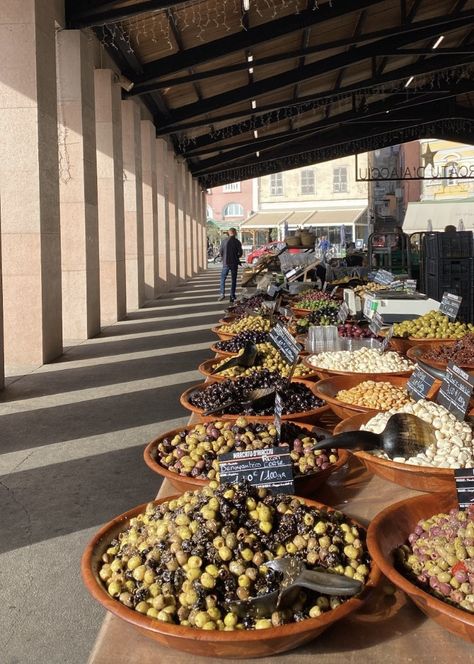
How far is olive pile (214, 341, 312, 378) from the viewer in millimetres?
3411

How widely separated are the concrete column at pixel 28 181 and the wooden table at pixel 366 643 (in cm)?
610

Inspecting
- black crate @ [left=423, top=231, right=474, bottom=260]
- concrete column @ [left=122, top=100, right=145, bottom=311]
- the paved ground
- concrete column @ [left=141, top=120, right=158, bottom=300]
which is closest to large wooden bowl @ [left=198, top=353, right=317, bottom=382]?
the paved ground

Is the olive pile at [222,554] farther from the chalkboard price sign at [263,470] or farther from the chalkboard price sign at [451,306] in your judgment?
the chalkboard price sign at [451,306]

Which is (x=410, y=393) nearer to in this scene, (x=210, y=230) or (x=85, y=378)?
(x=85, y=378)

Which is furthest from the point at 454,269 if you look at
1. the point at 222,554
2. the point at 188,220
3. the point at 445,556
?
the point at 188,220

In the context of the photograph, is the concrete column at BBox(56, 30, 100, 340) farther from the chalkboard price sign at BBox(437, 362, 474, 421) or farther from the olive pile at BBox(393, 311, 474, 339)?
the chalkboard price sign at BBox(437, 362, 474, 421)

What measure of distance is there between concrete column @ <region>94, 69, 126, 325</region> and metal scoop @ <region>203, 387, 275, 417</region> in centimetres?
860

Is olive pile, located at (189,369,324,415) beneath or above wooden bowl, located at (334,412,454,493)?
above

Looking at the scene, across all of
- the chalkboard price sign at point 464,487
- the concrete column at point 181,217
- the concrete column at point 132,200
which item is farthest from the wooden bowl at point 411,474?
the concrete column at point 181,217

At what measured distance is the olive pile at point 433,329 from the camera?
4348 millimetres

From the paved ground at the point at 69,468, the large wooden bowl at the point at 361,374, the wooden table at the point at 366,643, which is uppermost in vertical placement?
the large wooden bowl at the point at 361,374

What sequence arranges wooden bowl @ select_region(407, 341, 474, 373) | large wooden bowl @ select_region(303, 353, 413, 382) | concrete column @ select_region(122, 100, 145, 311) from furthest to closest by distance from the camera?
concrete column @ select_region(122, 100, 145, 311) < wooden bowl @ select_region(407, 341, 474, 373) < large wooden bowl @ select_region(303, 353, 413, 382)

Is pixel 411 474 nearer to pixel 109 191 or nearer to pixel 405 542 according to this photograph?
pixel 405 542

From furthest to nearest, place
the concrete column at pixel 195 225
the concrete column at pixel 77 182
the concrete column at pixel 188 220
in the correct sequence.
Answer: the concrete column at pixel 195 225, the concrete column at pixel 188 220, the concrete column at pixel 77 182
